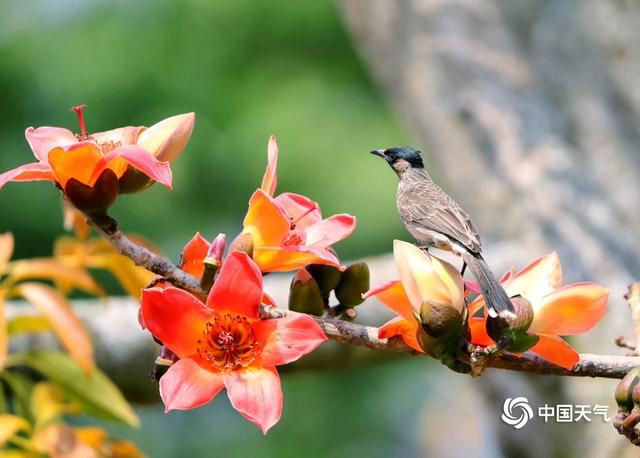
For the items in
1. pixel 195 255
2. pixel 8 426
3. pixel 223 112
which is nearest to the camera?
pixel 195 255

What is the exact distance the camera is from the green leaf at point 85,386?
4.62 ft

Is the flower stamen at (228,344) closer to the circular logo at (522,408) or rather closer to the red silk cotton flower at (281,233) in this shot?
the red silk cotton flower at (281,233)

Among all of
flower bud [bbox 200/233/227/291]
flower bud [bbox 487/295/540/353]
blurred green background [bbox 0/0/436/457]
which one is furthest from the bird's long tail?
blurred green background [bbox 0/0/436/457]

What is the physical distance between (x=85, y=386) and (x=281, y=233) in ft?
2.47

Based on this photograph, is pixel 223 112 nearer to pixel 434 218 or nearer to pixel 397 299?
pixel 434 218

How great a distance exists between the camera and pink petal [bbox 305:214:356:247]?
82 centimetres

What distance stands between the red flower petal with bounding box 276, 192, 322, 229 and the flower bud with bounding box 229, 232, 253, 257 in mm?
77

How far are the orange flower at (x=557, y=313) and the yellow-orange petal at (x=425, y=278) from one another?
0.05 m

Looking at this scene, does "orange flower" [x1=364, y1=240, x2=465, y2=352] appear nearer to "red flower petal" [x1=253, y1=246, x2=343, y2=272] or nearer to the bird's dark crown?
"red flower petal" [x1=253, y1=246, x2=343, y2=272]

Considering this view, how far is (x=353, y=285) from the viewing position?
819 millimetres

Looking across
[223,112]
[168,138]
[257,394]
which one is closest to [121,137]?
[168,138]

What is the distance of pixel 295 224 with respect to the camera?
2.81 feet

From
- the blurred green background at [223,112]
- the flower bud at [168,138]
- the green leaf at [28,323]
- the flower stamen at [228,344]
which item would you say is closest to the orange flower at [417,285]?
the flower stamen at [228,344]

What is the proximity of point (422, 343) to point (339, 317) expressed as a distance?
0.35 ft
